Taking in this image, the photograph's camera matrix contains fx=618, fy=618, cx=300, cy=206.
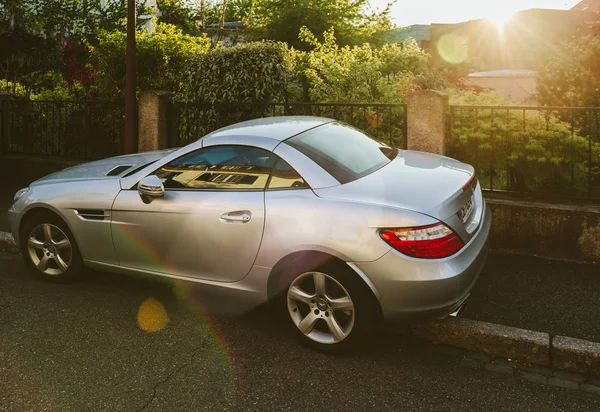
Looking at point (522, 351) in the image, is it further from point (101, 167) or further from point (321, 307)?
point (101, 167)

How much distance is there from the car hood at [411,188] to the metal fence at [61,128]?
6.43m

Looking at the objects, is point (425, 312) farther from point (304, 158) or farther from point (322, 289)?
point (304, 158)

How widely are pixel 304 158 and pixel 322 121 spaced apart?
96cm

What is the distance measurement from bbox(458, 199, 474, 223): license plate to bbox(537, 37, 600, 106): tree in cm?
1134

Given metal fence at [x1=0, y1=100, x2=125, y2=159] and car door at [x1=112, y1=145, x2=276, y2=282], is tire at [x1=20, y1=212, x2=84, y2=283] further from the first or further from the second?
metal fence at [x1=0, y1=100, x2=125, y2=159]

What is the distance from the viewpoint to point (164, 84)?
11.0m

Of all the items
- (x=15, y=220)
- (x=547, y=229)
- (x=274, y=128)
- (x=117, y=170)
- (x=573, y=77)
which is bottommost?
(x=547, y=229)

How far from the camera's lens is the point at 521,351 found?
407cm

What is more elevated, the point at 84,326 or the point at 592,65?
the point at 592,65

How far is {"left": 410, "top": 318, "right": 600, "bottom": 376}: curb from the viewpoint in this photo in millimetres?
3902

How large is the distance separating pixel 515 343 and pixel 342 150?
182 centimetres

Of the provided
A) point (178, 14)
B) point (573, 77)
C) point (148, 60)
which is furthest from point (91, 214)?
point (178, 14)

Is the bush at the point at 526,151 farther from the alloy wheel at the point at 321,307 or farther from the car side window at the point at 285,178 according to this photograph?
the alloy wheel at the point at 321,307

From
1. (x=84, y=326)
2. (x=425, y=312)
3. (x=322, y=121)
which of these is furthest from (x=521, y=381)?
(x=84, y=326)
